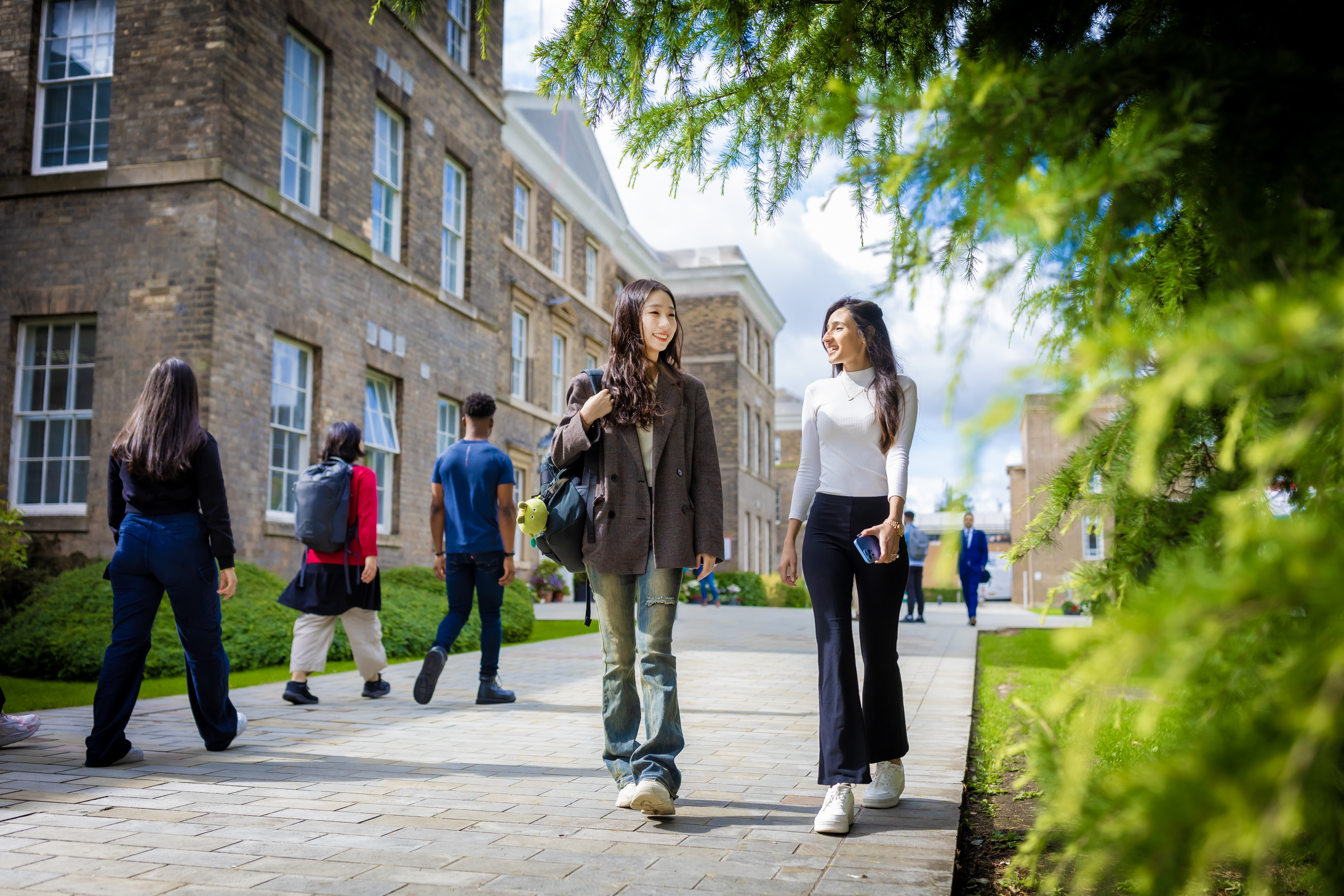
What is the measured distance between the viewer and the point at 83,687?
7.76m

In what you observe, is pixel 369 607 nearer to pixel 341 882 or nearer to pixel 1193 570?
pixel 341 882

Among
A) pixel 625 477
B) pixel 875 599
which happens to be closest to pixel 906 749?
pixel 875 599

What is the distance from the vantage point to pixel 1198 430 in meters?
1.81

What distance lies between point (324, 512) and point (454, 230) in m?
11.2

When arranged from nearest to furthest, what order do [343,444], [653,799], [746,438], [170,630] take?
[653,799] < [343,444] < [170,630] < [746,438]

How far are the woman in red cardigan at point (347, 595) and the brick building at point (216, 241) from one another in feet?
16.4

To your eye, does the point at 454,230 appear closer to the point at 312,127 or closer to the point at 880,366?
the point at 312,127

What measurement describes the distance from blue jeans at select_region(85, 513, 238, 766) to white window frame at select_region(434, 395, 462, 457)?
11.4 m

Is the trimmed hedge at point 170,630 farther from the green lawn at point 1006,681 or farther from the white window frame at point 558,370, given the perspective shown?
the white window frame at point 558,370

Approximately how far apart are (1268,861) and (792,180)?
2.12 meters

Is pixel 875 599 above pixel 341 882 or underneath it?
above

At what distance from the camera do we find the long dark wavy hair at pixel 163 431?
461 cm

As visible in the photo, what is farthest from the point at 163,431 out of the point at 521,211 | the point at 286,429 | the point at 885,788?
the point at 521,211

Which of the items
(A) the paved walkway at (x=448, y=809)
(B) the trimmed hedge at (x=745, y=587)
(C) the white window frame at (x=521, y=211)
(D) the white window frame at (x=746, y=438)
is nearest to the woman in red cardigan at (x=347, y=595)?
(A) the paved walkway at (x=448, y=809)
